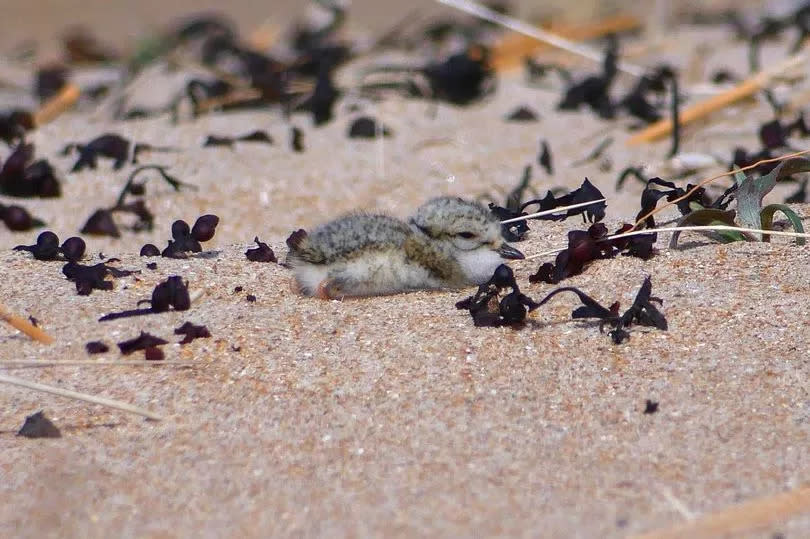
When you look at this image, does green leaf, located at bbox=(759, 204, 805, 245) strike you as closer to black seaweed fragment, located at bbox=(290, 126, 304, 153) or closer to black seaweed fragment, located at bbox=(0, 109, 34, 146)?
black seaweed fragment, located at bbox=(290, 126, 304, 153)

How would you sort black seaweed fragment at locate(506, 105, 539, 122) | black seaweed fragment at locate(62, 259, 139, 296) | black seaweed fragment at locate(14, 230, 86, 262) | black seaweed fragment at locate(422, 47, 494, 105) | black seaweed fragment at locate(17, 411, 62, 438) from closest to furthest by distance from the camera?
black seaweed fragment at locate(17, 411, 62, 438), black seaweed fragment at locate(62, 259, 139, 296), black seaweed fragment at locate(14, 230, 86, 262), black seaweed fragment at locate(506, 105, 539, 122), black seaweed fragment at locate(422, 47, 494, 105)

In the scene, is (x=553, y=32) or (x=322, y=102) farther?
(x=553, y=32)

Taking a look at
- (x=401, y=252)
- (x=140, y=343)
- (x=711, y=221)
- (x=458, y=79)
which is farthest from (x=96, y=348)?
(x=458, y=79)

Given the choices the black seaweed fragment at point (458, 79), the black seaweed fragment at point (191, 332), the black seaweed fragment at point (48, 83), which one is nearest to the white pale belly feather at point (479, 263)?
the black seaweed fragment at point (191, 332)

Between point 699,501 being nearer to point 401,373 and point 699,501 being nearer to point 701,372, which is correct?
point 701,372

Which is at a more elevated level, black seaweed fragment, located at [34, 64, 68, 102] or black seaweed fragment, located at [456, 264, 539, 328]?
black seaweed fragment, located at [34, 64, 68, 102]

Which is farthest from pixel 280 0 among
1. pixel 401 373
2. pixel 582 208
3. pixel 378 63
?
pixel 401 373

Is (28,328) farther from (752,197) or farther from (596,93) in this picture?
(596,93)

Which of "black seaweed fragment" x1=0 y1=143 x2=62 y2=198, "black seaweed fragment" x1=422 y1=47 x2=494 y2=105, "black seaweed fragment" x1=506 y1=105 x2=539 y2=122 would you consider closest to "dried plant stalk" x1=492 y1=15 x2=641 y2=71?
"black seaweed fragment" x1=422 y1=47 x2=494 y2=105

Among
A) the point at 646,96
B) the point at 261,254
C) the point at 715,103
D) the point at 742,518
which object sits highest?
the point at 646,96
